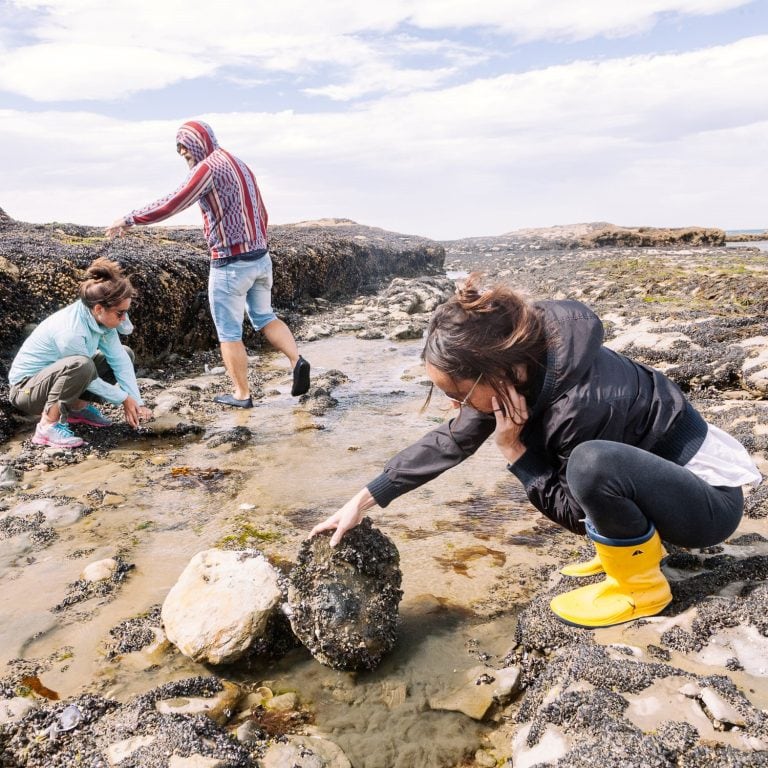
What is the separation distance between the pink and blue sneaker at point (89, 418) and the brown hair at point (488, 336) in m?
4.64

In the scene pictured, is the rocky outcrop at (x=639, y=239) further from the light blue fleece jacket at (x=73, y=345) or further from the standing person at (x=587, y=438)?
the standing person at (x=587, y=438)

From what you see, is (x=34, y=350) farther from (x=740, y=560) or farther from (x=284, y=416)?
(x=740, y=560)

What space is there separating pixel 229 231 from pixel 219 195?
0.36 meters

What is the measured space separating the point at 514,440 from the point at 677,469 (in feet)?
2.15

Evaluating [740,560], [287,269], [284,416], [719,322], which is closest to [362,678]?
[740,560]

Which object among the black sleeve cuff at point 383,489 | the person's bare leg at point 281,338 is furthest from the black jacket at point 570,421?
the person's bare leg at point 281,338

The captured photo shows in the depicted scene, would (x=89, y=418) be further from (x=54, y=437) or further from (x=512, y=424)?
(x=512, y=424)

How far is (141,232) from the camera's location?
13539mm

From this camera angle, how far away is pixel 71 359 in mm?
5449

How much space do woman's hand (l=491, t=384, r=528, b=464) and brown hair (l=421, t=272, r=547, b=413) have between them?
111mm

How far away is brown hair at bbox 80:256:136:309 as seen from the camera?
17.4 ft

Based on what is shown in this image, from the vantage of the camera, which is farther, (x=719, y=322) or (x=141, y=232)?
(x=141, y=232)

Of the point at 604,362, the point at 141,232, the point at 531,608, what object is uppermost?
the point at 141,232

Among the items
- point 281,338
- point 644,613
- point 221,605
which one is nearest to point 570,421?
point 644,613
